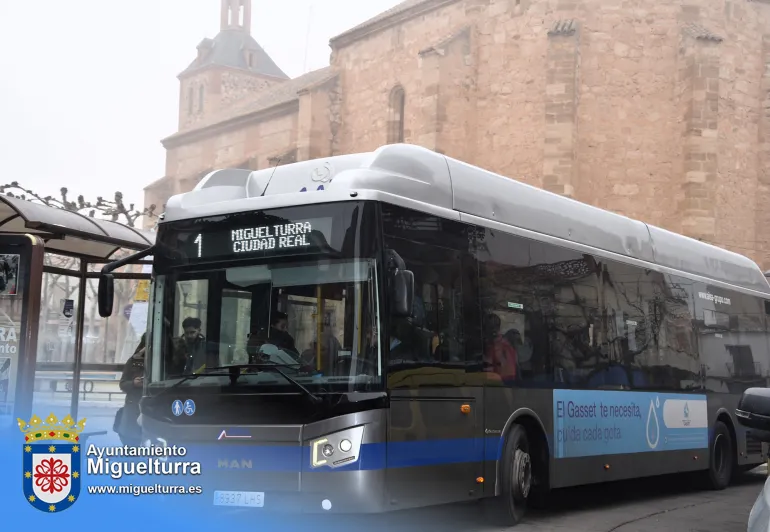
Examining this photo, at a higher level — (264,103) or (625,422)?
(264,103)

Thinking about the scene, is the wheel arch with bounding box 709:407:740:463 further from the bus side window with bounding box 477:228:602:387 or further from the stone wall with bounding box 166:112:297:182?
the stone wall with bounding box 166:112:297:182

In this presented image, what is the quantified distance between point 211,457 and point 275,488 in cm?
60

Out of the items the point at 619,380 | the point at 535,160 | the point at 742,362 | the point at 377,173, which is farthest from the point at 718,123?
the point at 377,173

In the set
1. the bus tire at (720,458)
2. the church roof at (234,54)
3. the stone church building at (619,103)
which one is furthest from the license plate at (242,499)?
the church roof at (234,54)

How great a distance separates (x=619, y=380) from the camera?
1064 cm

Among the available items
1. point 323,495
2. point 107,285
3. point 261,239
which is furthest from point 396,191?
point 107,285

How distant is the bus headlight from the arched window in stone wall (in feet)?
102

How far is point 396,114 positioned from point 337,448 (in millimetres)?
31749

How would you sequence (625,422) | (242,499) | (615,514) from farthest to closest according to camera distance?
(625,422) → (615,514) → (242,499)

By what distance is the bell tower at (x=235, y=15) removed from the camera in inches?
3157

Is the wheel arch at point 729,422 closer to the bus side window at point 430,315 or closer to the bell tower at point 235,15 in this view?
the bus side window at point 430,315

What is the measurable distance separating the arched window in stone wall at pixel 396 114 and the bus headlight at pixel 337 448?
1218 inches

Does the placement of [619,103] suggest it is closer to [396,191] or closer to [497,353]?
[497,353]

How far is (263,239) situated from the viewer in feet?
25.2
